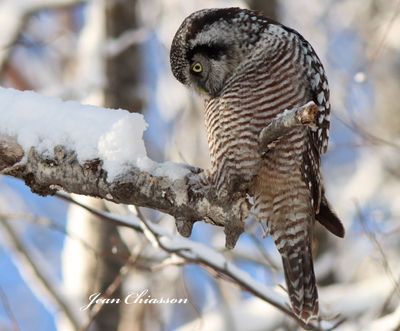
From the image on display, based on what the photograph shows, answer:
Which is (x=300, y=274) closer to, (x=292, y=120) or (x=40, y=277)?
(x=292, y=120)

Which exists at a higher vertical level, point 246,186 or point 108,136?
point 108,136

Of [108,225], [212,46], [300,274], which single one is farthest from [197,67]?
[108,225]

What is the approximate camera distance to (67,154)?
4113 mm

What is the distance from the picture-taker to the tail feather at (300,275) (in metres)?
5.00

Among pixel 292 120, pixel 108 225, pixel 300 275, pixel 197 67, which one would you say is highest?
pixel 292 120

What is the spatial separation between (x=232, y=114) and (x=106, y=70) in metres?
4.30

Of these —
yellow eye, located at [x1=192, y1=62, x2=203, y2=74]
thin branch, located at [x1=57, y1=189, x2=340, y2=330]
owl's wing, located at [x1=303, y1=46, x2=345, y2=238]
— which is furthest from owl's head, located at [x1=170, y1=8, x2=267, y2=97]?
thin branch, located at [x1=57, y1=189, x2=340, y2=330]

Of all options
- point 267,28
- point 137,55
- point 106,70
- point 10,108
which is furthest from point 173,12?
point 10,108

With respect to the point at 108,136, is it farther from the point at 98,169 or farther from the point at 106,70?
the point at 106,70

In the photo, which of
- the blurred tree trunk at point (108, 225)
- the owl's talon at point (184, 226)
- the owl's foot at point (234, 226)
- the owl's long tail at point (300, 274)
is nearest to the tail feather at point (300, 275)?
the owl's long tail at point (300, 274)

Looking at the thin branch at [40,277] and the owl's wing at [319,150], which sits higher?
the owl's wing at [319,150]

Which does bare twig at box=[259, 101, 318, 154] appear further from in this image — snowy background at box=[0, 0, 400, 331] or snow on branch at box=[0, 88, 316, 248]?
snowy background at box=[0, 0, 400, 331]

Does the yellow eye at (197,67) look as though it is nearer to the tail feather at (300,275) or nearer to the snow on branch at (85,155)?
the snow on branch at (85,155)

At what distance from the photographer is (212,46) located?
5.16 metres
